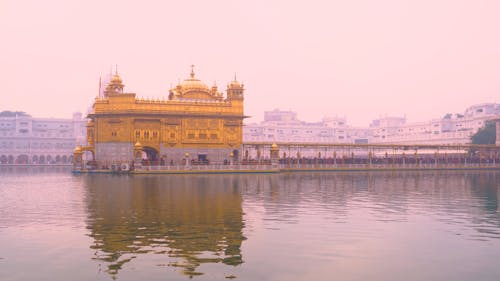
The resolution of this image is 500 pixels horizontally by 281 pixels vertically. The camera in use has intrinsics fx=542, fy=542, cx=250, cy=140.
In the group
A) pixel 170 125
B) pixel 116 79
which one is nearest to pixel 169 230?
pixel 170 125

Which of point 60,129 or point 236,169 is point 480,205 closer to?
point 236,169

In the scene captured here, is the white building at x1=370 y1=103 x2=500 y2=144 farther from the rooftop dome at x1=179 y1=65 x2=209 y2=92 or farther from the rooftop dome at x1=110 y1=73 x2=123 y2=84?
the rooftop dome at x1=110 y1=73 x2=123 y2=84

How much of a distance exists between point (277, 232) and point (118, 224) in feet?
18.7

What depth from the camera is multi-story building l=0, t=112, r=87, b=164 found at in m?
152

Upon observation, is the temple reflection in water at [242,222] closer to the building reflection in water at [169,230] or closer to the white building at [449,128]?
the building reflection in water at [169,230]

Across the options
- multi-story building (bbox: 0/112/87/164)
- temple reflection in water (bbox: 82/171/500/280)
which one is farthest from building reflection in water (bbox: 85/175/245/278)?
multi-story building (bbox: 0/112/87/164)

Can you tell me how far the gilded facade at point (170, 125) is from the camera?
6769 centimetres

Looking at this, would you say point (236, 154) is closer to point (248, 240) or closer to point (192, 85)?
point (192, 85)

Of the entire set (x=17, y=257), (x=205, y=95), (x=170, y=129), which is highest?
(x=205, y=95)

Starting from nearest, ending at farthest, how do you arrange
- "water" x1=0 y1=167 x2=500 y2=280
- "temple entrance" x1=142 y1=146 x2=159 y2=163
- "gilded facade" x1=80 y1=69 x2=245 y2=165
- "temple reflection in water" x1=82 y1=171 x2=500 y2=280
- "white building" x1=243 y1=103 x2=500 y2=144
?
1. "water" x1=0 y1=167 x2=500 y2=280
2. "temple reflection in water" x1=82 y1=171 x2=500 y2=280
3. "gilded facade" x1=80 y1=69 x2=245 y2=165
4. "temple entrance" x1=142 y1=146 x2=159 y2=163
5. "white building" x1=243 y1=103 x2=500 y2=144

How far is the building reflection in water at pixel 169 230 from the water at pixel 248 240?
0.03 metres

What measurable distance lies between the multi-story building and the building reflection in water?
133m

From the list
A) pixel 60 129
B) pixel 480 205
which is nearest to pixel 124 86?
pixel 480 205

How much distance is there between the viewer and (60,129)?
166375mm
